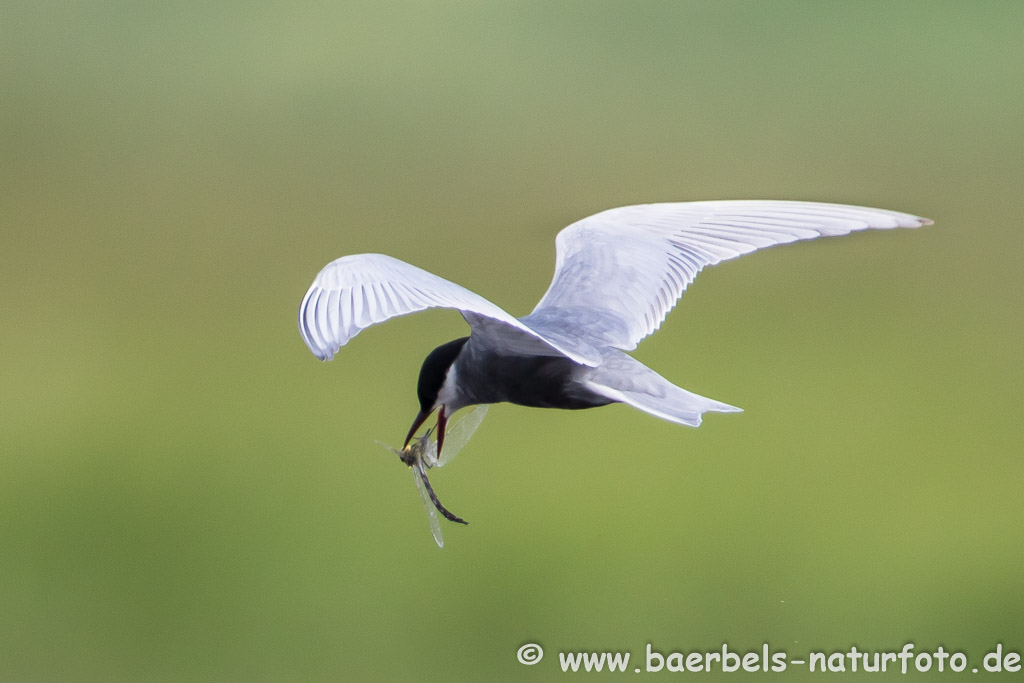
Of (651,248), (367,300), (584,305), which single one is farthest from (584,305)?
(367,300)

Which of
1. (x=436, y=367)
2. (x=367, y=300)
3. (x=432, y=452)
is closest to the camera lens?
(x=367, y=300)

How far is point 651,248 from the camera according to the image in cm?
146

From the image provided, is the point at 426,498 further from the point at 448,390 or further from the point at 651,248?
the point at 651,248

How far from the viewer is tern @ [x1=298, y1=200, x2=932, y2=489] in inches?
39.2

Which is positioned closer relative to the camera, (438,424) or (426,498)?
(438,424)

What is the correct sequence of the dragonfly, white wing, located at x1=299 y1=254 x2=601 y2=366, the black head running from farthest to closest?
the dragonfly → the black head → white wing, located at x1=299 y1=254 x2=601 y2=366

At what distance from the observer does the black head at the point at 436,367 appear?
1276mm

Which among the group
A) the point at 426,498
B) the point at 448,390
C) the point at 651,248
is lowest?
the point at 426,498

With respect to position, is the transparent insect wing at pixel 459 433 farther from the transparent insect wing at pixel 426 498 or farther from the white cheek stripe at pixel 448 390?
the white cheek stripe at pixel 448 390

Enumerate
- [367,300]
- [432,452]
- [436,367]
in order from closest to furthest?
1. [367,300]
2. [436,367]
3. [432,452]

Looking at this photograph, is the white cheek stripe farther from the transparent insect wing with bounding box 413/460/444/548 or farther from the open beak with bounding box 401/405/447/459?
the transparent insect wing with bounding box 413/460/444/548

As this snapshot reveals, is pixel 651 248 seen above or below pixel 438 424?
above

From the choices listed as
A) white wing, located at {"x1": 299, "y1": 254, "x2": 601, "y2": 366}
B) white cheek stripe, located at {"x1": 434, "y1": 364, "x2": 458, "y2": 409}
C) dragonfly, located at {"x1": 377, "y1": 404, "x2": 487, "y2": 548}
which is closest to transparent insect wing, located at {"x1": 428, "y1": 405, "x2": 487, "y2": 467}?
dragonfly, located at {"x1": 377, "y1": 404, "x2": 487, "y2": 548}

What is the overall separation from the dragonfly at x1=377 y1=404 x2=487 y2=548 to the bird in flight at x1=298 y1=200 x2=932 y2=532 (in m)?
0.04
